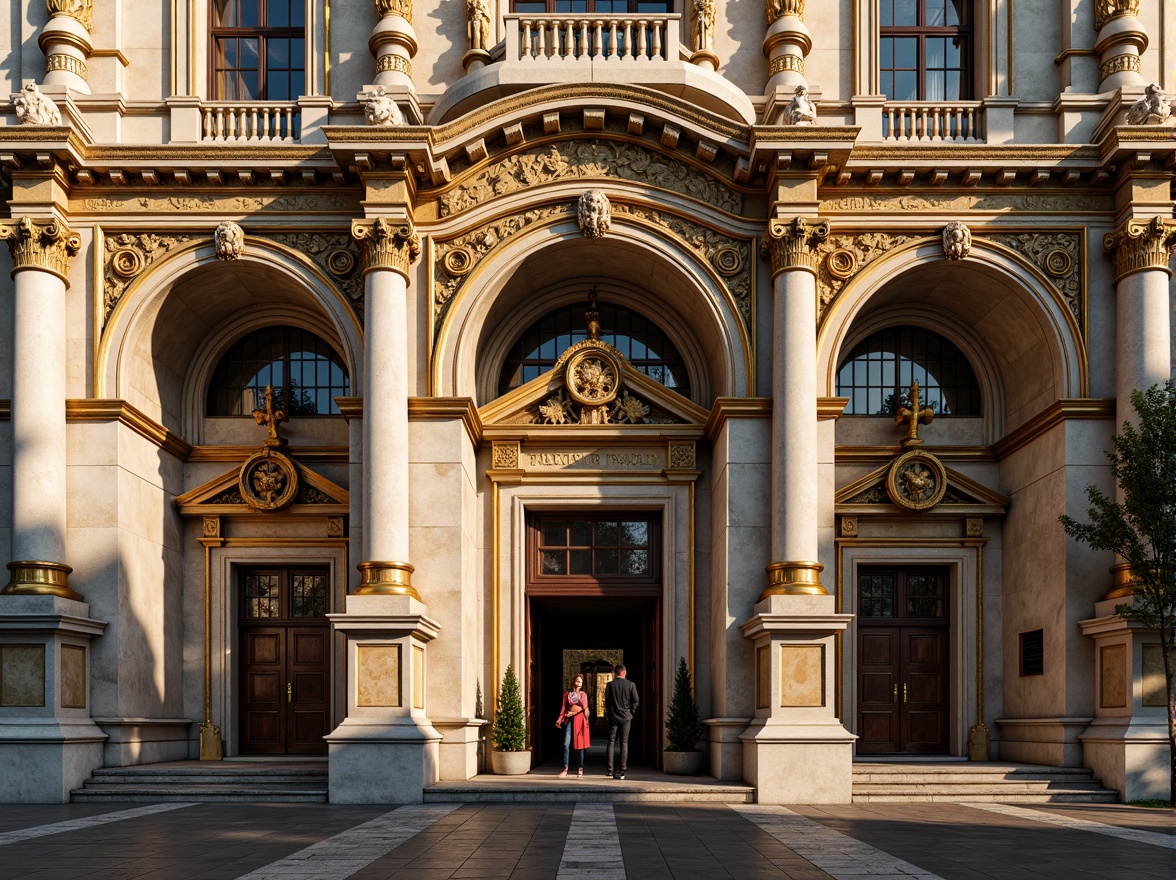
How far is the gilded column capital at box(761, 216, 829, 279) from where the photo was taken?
1762cm

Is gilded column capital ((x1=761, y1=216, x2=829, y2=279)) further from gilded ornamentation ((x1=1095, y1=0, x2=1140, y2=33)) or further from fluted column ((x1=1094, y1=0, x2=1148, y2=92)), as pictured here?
gilded ornamentation ((x1=1095, y1=0, x2=1140, y2=33))

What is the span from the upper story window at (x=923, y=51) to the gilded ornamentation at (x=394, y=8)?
807 centimetres

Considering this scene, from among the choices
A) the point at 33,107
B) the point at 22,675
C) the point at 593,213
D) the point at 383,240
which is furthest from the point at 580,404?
the point at 33,107

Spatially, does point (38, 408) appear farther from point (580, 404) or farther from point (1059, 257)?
point (1059, 257)

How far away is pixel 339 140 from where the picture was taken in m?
17.4

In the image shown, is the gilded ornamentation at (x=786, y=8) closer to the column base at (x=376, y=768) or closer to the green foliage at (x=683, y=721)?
the green foliage at (x=683, y=721)

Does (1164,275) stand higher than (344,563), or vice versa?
(1164,275)

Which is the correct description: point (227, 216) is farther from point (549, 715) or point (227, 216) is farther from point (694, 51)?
point (549, 715)

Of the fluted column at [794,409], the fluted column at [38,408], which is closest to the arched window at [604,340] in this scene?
the fluted column at [794,409]

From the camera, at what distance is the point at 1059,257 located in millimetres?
18328

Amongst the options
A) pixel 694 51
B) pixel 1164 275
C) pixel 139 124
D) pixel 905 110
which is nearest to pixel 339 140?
pixel 139 124

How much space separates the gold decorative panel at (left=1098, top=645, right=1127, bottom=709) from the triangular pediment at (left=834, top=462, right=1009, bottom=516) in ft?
11.6

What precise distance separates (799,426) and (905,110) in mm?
5829

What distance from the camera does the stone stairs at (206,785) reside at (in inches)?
640
